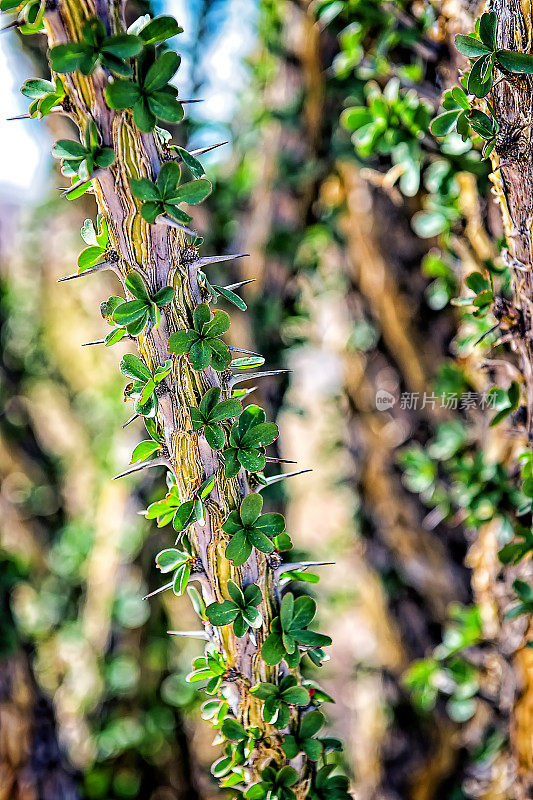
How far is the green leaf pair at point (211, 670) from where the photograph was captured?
54 centimetres

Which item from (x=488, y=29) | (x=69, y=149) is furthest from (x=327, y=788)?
(x=488, y=29)

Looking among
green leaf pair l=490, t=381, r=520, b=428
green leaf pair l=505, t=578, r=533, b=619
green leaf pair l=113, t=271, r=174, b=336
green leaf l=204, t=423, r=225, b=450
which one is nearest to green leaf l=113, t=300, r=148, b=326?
green leaf pair l=113, t=271, r=174, b=336

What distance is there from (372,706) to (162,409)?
4.78 feet

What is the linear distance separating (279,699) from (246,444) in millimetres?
228

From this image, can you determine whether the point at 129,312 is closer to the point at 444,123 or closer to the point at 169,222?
the point at 169,222

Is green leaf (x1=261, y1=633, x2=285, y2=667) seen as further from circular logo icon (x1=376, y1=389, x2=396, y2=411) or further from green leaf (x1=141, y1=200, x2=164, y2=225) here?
circular logo icon (x1=376, y1=389, x2=396, y2=411)

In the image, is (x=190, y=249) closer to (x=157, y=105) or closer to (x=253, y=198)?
(x=157, y=105)

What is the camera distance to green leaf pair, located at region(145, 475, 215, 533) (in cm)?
49

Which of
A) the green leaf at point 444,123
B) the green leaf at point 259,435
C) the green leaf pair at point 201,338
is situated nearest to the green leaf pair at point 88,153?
the green leaf pair at point 201,338

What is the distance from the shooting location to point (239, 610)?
0.52 meters

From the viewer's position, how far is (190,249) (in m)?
0.50

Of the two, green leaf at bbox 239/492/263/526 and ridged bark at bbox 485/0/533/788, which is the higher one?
ridged bark at bbox 485/0/533/788

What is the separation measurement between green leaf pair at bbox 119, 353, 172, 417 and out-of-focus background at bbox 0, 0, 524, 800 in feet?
1.73

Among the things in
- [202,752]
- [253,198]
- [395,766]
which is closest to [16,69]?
[253,198]
